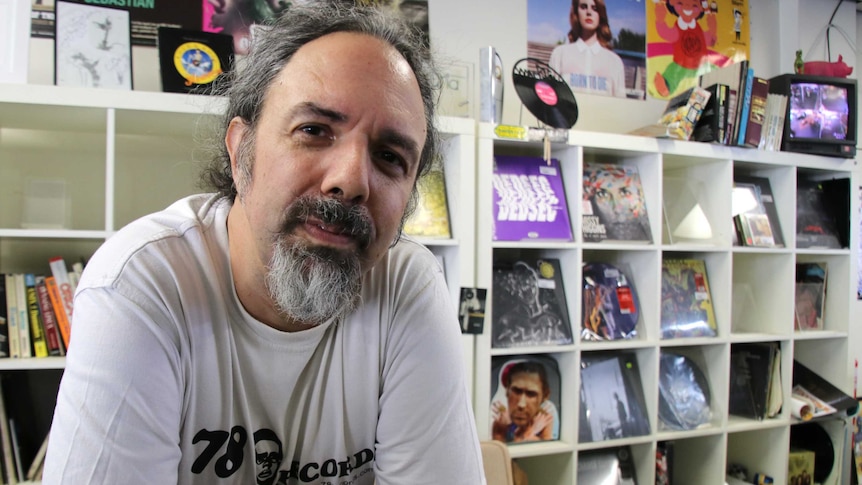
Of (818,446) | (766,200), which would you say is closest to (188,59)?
(766,200)

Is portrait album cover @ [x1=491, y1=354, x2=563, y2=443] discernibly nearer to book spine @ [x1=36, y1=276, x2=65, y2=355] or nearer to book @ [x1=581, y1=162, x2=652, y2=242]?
book @ [x1=581, y1=162, x2=652, y2=242]

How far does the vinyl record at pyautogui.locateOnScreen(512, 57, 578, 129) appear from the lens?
1.90 metres

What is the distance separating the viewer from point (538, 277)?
2031 millimetres

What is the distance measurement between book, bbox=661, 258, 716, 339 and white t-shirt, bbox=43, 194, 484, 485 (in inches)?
58.6

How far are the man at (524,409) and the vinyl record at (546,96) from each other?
0.95 m

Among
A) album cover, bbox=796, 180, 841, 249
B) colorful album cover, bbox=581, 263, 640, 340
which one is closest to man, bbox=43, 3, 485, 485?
colorful album cover, bbox=581, 263, 640, 340

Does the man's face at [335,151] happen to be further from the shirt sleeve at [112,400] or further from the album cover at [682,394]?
the album cover at [682,394]

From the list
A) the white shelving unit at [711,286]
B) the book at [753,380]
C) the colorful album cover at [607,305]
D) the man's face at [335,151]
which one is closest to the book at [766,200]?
the white shelving unit at [711,286]

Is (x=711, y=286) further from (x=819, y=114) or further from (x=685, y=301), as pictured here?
(x=819, y=114)

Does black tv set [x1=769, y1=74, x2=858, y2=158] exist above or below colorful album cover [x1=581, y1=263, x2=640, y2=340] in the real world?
above

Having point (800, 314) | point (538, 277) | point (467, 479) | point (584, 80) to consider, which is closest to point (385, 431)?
point (467, 479)

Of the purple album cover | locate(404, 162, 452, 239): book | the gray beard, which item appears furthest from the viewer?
the purple album cover

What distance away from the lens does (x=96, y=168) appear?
182 centimetres

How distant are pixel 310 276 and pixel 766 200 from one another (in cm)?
237
